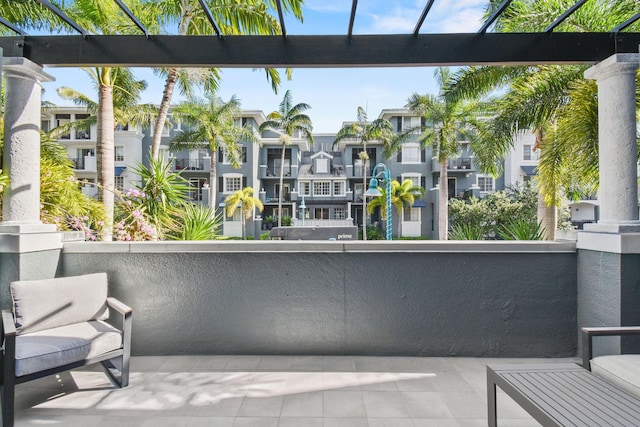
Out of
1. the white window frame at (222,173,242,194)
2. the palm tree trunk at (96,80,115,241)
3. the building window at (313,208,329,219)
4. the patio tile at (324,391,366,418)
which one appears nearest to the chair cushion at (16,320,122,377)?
the patio tile at (324,391,366,418)

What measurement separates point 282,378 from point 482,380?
1.84 meters

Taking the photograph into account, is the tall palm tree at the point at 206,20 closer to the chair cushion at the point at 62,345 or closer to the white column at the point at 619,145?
the white column at the point at 619,145

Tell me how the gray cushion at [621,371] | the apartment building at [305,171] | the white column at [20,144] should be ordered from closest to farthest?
the gray cushion at [621,371] → the white column at [20,144] → the apartment building at [305,171]

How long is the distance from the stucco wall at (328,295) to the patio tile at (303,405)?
2.86 feet

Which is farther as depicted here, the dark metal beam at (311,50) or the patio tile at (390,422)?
the dark metal beam at (311,50)

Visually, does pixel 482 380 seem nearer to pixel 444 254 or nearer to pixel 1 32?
pixel 444 254

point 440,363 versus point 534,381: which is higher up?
point 534,381

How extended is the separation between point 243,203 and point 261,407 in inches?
Answer: 1035

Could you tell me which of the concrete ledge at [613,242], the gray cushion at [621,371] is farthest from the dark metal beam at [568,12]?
the gray cushion at [621,371]

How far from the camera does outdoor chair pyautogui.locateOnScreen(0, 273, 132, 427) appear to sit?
2.62 meters

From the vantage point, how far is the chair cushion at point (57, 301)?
306 centimetres

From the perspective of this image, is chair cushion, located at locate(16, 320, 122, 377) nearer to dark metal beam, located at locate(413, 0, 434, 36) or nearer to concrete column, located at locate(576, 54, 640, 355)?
dark metal beam, located at locate(413, 0, 434, 36)

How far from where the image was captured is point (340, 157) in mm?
35781

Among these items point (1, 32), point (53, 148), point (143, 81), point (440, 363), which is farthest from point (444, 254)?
point (143, 81)
